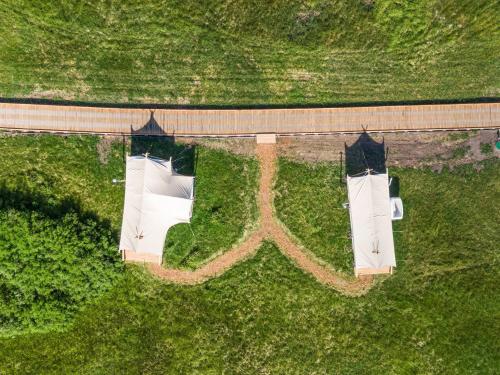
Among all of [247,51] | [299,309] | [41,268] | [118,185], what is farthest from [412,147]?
[41,268]

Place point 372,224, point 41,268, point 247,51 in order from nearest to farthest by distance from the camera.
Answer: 1. point 41,268
2. point 372,224
3. point 247,51

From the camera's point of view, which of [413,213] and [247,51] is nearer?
[413,213]

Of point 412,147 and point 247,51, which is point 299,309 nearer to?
point 412,147

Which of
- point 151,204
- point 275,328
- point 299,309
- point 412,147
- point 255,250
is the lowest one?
point 275,328

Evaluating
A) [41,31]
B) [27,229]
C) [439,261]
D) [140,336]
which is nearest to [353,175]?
[439,261]

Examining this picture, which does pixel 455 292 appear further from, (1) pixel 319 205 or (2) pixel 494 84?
(2) pixel 494 84

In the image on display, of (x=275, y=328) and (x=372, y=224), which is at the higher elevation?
(x=372, y=224)

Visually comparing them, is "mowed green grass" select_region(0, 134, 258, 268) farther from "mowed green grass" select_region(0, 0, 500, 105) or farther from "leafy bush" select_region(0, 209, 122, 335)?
"mowed green grass" select_region(0, 0, 500, 105)

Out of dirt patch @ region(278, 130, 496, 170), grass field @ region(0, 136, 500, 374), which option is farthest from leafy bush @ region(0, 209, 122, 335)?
dirt patch @ region(278, 130, 496, 170)
